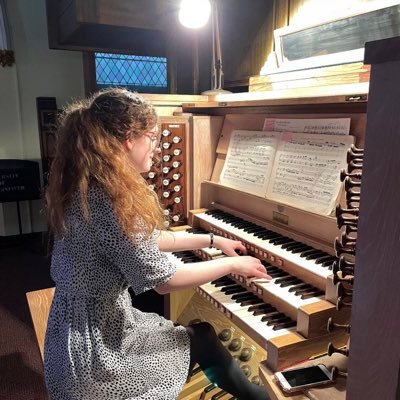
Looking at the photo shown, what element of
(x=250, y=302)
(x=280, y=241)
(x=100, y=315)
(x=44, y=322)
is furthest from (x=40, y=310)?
(x=280, y=241)

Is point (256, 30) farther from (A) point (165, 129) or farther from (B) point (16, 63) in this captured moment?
(B) point (16, 63)

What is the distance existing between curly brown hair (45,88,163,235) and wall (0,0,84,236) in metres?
3.62

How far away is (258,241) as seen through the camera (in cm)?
173

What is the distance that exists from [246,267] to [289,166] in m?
0.55

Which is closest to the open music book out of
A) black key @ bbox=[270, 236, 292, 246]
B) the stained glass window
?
black key @ bbox=[270, 236, 292, 246]

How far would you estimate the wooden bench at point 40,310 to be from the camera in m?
1.91

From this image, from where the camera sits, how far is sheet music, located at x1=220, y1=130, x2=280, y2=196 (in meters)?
1.87

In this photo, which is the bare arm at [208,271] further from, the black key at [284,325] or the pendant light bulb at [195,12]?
the pendant light bulb at [195,12]

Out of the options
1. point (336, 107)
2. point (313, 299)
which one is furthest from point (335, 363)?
point (336, 107)

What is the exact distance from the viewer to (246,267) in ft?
4.65

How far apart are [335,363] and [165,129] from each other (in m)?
1.43

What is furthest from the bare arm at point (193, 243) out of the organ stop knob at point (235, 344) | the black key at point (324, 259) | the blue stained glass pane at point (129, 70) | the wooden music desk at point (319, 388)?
the blue stained glass pane at point (129, 70)

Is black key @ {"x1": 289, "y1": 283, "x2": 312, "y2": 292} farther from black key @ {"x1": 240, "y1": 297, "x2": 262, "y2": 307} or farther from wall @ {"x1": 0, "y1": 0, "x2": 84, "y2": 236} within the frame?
wall @ {"x1": 0, "y1": 0, "x2": 84, "y2": 236}

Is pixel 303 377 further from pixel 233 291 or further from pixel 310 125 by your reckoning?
pixel 310 125
